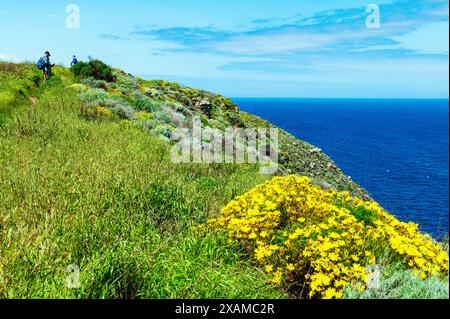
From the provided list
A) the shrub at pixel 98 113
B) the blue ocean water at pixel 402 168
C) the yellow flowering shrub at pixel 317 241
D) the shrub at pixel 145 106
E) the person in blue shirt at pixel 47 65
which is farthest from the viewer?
the blue ocean water at pixel 402 168

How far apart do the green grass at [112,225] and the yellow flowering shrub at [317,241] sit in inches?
13.0

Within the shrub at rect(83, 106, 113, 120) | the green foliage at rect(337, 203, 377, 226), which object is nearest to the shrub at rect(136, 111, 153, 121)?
the shrub at rect(83, 106, 113, 120)

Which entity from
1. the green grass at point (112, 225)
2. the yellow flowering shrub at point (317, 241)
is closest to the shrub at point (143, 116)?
the green grass at point (112, 225)

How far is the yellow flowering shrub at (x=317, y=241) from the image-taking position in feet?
15.0

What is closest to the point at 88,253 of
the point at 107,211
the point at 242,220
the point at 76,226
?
the point at 76,226

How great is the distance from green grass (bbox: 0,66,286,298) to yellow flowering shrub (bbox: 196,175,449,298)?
1.09 ft

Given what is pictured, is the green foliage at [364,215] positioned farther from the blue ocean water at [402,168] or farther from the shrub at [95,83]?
the shrub at [95,83]

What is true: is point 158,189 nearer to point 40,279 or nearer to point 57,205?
point 57,205

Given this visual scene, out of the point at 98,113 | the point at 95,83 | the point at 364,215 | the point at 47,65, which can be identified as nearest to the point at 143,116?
the point at 98,113

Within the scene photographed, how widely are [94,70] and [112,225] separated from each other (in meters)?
23.7

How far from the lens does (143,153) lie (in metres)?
10.1

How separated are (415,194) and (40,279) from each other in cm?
6224
